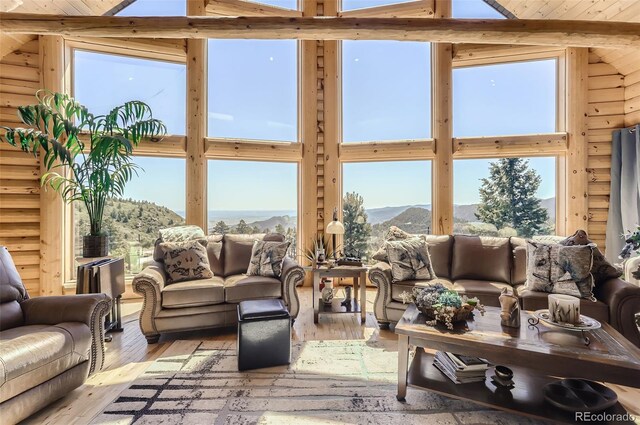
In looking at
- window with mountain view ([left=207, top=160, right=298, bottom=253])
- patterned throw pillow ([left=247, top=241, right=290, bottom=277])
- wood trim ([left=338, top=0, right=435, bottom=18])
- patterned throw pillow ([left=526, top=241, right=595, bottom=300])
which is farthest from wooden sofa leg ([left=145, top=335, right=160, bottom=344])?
wood trim ([left=338, top=0, right=435, bottom=18])

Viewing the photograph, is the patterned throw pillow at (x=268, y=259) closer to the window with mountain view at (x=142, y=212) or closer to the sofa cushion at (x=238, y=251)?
the sofa cushion at (x=238, y=251)

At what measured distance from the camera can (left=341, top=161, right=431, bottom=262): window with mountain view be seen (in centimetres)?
503

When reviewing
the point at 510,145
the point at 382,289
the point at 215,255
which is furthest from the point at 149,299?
the point at 510,145

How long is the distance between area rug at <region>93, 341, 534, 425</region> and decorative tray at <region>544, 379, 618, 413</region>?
27 cm

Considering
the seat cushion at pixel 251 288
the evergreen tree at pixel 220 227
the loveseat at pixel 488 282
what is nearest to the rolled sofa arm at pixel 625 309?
the loveseat at pixel 488 282

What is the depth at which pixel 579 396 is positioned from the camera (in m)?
1.83

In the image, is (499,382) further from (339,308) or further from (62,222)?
(62,222)

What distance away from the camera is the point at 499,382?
6.43 feet

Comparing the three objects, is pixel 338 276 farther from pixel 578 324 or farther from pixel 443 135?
pixel 443 135

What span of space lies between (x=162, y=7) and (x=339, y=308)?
16.6 feet

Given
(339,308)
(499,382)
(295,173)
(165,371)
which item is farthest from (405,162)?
(165,371)

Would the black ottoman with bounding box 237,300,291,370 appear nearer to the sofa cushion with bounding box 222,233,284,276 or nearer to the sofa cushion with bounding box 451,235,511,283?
the sofa cushion with bounding box 222,233,284,276

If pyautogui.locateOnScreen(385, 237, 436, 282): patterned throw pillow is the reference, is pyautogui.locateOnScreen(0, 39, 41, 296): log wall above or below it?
above

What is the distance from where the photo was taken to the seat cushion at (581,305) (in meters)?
2.67
